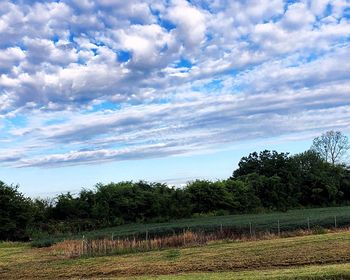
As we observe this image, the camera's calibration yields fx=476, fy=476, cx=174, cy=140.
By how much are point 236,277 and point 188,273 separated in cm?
380

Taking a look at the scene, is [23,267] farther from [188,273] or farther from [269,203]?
[269,203]

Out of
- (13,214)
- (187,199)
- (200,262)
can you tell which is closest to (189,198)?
(187,199)

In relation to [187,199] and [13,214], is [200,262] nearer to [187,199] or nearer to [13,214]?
[13,214]

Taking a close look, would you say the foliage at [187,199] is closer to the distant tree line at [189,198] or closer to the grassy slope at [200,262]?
the distant tree line at [189,198]

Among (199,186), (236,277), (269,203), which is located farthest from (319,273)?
(269,203)

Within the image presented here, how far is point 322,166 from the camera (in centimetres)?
8569

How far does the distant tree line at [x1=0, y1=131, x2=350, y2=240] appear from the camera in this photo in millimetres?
51406

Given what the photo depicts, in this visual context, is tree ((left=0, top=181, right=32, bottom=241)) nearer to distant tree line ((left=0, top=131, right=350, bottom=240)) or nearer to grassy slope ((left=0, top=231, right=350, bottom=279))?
distant tree line ((left=0, top=131, right=350, bottom=240))

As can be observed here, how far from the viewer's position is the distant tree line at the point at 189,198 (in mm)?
51406

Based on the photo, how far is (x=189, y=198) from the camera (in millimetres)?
65500

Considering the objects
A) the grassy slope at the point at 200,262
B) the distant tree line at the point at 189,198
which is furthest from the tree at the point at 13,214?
the grassy slope at the point at 200,262

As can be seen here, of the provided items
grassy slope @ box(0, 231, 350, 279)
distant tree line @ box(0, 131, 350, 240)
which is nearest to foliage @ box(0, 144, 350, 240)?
distant tree line @ box(0, 131, 350, 240)

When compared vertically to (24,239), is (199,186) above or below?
above

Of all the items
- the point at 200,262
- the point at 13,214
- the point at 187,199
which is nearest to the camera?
the point at 200,262
